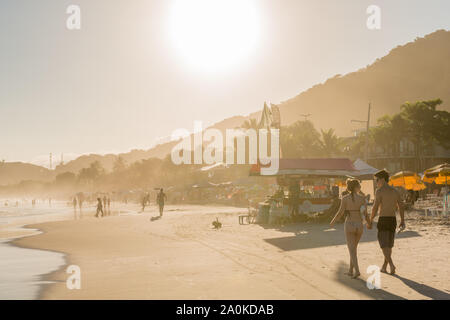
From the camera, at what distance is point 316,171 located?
61.3 feet

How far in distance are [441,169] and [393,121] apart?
46458 mm

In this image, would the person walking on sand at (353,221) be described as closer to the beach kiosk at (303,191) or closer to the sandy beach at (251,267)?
the sandy beach at (251,267)

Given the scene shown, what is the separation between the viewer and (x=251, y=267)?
928 centimetres

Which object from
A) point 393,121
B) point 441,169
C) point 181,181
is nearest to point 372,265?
point 441,169

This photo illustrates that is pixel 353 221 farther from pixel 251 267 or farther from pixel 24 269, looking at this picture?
pixel 24 269

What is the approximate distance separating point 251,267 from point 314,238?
544cm

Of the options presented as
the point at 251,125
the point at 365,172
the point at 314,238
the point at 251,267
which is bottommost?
the point at 314,238

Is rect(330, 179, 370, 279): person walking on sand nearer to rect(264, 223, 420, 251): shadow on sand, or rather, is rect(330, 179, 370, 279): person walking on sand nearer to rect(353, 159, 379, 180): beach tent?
rect(264, 223, 420, 251): shadow on sand

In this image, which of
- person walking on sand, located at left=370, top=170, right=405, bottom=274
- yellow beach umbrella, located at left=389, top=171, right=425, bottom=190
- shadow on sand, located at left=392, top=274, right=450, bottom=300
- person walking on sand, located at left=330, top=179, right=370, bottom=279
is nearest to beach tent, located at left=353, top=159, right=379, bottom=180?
yellow beach umbrella, located at left=389, top=171, right=425, bottom=190

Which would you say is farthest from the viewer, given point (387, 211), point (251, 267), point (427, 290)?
point (251, 267)

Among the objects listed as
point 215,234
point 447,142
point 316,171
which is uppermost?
point 447,142

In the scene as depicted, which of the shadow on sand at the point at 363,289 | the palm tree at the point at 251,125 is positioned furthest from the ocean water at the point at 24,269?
the palm tree at the point at 251,125

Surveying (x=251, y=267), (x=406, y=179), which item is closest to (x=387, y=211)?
(x=251, y=267)
